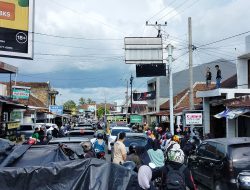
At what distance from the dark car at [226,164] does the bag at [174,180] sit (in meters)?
2.48

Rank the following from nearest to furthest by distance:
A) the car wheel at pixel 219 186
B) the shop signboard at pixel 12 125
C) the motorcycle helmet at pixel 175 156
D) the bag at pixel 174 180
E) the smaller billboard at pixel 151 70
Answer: the bag at pixel 174 180 → the motorcycle helmet at pixel 175 156 → the car wheel at pixel 219 186 → the shop signboard at pixel 12 125 → the smaller billboard at pixel 151 70

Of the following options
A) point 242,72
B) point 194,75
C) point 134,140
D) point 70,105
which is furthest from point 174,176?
point 70,105

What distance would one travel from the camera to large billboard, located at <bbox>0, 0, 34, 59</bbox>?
67.2ft

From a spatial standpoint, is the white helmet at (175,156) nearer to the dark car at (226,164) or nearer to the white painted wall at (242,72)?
the dark car at (226,164)

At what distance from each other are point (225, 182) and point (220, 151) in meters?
0.89

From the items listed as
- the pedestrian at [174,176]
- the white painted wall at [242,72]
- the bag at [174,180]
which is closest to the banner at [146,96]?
the white painted wall at [242,72]

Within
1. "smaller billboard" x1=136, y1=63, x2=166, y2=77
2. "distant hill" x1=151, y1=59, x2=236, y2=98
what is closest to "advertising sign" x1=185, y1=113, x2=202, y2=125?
"smaller billboard" x1=136, y1=63, x2=166, y2=77

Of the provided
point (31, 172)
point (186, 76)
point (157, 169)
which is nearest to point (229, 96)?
point (157, 169)

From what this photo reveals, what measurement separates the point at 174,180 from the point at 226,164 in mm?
3208

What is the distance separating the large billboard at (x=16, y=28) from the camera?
2047 centimetres

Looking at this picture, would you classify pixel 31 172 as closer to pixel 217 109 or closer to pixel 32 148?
pixel 32 148

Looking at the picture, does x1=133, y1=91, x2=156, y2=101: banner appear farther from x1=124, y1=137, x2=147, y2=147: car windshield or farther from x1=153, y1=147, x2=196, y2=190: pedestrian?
x1=153, y1=147, x2=196, y2=190: pedestrian

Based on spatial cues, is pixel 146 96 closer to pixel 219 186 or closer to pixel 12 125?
pixel 12 125

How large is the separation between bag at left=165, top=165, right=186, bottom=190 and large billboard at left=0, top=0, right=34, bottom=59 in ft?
48.1
